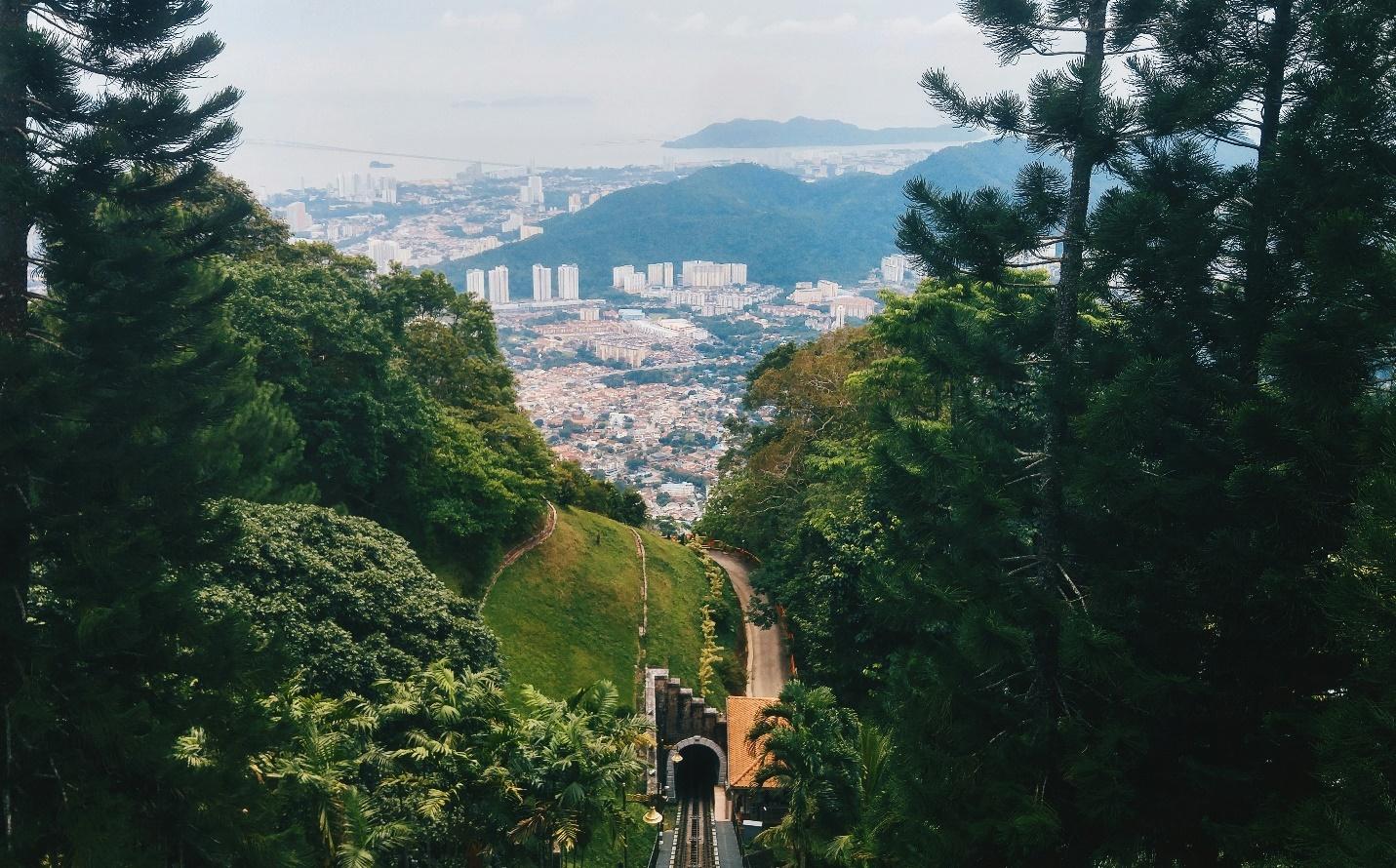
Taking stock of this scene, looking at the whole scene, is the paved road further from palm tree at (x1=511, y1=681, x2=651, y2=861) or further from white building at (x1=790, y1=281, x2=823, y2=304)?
white building at (x1=790, y1=281, x2=823, y2=304)

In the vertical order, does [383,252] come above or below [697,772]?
above

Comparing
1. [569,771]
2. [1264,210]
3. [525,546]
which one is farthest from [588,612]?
[1264,210]

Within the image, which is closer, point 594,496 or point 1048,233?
point 1048,233

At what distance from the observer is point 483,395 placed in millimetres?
21562

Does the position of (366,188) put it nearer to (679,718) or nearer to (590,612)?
(590,612)

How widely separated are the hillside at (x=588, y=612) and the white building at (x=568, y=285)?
87354mm

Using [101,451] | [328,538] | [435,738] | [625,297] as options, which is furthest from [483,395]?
[625,297]

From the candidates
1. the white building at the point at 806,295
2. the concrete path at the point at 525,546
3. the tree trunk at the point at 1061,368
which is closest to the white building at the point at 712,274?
the white building at the point at 806,295

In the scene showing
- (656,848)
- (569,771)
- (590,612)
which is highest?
(569,771)

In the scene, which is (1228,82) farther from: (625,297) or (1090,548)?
(625,297)

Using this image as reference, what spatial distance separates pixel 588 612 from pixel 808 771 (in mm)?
8169

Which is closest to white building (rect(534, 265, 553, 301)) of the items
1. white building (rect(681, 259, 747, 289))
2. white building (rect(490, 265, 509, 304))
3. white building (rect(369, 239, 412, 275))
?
white building (rect(490, 265, 509, 304))

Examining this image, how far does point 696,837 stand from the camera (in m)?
14.2

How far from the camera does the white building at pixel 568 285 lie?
107m
